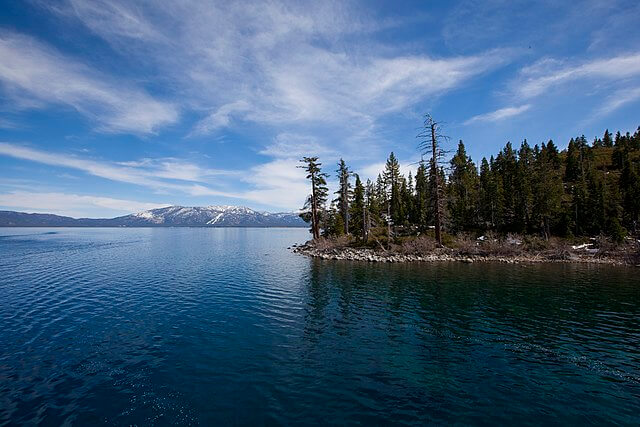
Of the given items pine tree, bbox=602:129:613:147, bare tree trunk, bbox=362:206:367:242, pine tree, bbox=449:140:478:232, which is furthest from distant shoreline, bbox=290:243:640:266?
pine tree, bbox=602:129:613:147

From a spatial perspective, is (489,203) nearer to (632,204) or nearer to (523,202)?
(523,202)

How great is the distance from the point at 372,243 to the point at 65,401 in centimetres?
5400

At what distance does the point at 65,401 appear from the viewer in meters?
11.9

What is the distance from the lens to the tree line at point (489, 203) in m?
60.9

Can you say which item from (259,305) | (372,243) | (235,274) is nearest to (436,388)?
(259,305)

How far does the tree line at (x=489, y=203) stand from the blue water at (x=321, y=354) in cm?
2761

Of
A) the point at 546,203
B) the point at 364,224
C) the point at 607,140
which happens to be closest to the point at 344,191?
the point at 364,224

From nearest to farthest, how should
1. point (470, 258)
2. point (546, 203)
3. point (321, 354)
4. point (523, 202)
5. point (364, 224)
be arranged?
point (321, 354)
point (470, 258)
point (364, 224)
point (546, 203)
point (523, 202)

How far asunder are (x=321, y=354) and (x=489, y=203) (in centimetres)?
7189

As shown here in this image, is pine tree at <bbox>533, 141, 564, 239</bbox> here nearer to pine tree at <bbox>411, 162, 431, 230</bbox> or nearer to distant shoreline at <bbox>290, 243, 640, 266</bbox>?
distant shoreline at <bbox>290, 243, 640, 266</bbox>

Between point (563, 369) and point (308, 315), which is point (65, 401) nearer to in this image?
point (308, 315)

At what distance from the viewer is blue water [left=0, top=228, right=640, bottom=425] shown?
36.9 feet

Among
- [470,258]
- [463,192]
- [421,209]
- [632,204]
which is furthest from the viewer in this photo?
[463,192]

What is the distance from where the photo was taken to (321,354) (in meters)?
15.9
